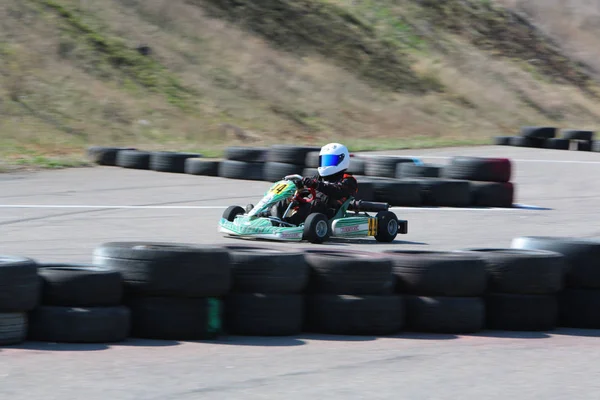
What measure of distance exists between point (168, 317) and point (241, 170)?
11743 mm

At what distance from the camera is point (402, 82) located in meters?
35.2

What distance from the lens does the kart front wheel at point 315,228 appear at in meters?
10.3

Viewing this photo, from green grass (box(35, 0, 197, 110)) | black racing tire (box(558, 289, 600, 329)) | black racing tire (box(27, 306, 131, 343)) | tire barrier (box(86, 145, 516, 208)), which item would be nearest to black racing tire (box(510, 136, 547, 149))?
green grass (box(35, 0, 197, 110))

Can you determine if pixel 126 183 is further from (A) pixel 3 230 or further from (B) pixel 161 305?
(B) pixel 161 305

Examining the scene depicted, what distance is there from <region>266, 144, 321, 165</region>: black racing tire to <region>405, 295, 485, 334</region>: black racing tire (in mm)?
10360

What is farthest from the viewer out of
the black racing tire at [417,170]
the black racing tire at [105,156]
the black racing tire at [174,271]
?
the black racing tire at [105,156]

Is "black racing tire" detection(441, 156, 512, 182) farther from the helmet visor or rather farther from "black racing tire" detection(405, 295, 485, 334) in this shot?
"black racing tire" detection(405, 295, 485, 334)

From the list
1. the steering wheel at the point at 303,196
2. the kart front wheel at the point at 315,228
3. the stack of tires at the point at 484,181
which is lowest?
the kart front wheel at the point at 315,228

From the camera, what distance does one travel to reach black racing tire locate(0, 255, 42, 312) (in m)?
5.66

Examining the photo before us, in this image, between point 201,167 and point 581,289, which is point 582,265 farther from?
point 201,167

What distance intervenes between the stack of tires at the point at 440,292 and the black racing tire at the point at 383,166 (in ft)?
32.5

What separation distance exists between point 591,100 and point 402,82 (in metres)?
9.58

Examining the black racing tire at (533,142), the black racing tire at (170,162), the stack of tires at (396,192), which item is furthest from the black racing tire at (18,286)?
the black racing tire at (533,142)

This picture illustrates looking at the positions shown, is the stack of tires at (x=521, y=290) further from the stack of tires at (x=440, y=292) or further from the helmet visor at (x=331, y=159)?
the helmet visor at (x=331, y=159)
